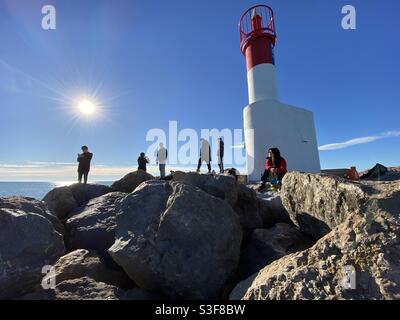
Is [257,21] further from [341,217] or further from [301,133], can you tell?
[341,217]

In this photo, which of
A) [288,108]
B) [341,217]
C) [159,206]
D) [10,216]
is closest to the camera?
[341,217]

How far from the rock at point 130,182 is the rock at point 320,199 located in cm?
507

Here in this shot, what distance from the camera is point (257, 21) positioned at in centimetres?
1847

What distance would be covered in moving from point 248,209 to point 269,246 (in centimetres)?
172

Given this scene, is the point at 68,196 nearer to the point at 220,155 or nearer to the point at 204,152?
the point at 204,152

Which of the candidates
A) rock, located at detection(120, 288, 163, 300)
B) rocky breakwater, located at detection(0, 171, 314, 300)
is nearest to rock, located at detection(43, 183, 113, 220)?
rocky breakwater, located at detection(0, 171, 314, 300)

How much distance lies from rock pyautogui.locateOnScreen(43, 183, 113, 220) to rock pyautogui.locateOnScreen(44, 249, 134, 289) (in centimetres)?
235

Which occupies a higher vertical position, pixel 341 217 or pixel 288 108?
pixel 288 108

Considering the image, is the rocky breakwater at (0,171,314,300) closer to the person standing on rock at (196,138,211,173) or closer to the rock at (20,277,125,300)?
the rock at (20,277,125,300)

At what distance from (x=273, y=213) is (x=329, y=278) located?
4.35m

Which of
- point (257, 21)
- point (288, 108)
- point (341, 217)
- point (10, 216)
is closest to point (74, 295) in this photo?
point (10, 216)

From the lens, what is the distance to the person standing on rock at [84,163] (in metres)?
11.5

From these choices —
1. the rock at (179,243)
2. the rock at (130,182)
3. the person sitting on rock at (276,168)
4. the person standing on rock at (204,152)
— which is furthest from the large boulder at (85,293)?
the person standing on rock at (204,152)

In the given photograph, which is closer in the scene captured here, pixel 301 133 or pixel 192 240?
pixel 192 240
